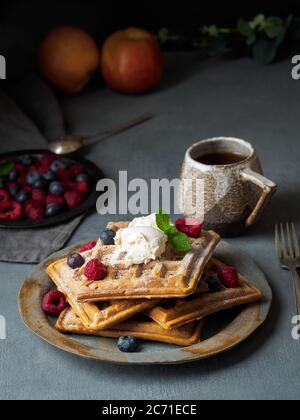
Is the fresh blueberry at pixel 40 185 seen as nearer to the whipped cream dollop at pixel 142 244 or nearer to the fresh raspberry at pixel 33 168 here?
the fresh raspberry at pixel 33 168

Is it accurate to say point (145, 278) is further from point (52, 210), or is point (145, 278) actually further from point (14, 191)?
point (14, 191)

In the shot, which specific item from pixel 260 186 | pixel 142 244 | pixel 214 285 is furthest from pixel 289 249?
pixel 142 244

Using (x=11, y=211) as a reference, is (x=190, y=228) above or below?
above

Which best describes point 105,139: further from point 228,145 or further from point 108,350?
point 108,350

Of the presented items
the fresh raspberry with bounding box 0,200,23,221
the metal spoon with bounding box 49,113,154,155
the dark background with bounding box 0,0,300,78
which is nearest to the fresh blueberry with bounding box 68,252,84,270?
the fresh raspberry with bounding box 0,200,23,221

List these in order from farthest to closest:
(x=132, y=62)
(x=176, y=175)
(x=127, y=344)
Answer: (x=132, y=62), (x=176, y=175), (x=127, y=344)

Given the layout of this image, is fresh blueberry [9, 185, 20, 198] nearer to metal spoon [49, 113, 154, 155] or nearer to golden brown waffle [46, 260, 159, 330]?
metal spoon [49, 113, 154, 155]

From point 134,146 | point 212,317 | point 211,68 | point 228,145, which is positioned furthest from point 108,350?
point 211,68

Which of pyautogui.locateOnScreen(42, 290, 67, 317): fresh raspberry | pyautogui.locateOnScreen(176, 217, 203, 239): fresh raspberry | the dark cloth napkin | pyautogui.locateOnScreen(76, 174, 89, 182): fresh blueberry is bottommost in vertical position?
the dark cloth napkin
